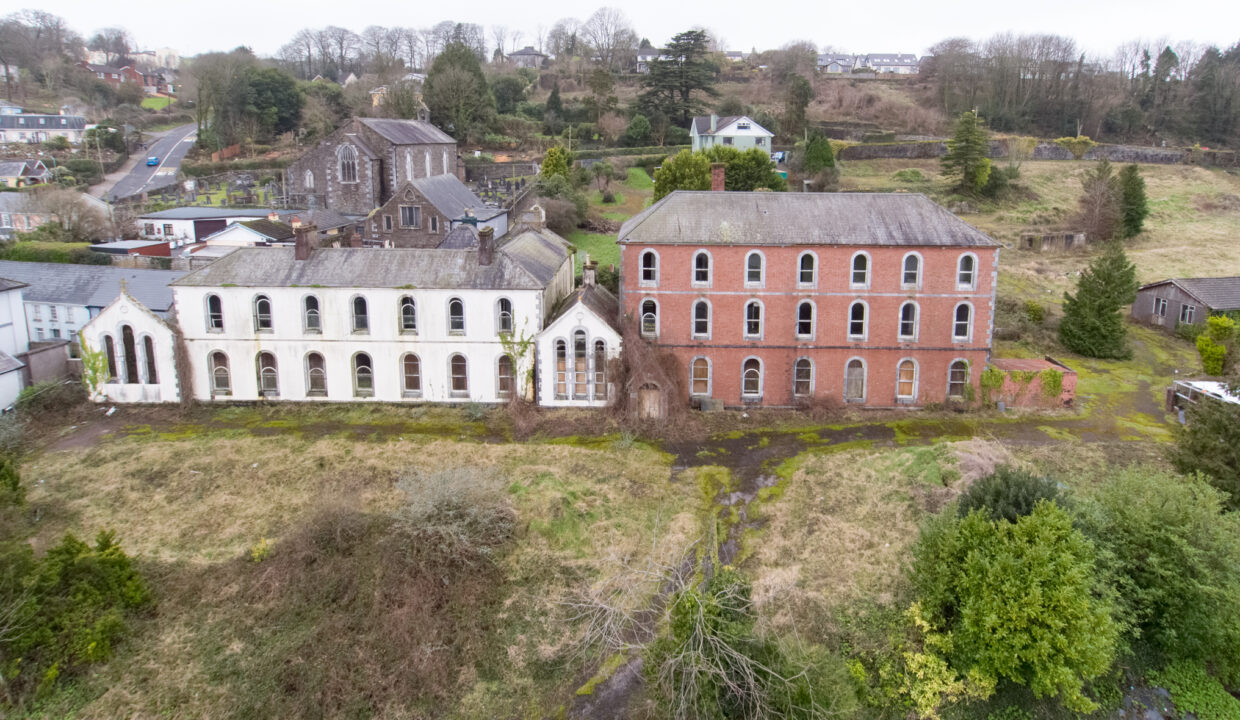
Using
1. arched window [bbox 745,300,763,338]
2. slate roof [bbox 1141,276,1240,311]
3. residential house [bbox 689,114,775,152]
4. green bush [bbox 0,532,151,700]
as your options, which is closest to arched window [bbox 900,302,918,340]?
arched window [bbox 745,300,763,338]

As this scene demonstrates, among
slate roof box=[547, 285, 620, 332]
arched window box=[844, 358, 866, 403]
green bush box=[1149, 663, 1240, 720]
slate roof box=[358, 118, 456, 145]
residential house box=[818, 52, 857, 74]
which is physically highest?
residential house box=[818, 52, 857, 74]

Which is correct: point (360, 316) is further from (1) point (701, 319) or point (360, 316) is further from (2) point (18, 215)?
(2) point (18, 215)

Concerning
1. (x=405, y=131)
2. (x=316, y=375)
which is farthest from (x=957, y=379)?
(x=405, y=131)

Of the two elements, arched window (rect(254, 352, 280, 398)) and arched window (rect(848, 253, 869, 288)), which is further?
arched window (rect(254, 352, 280, 398))

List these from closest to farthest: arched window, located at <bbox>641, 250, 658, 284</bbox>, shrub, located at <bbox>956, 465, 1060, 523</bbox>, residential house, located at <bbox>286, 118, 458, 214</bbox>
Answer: shrub, located at <bbox>956, 465, 1060, 523</bbox>
arched window, located at <bbox>641, 250, 658, 284</bbox>
residential house, located at <bbox>286, 118, 458, 214</bbox>

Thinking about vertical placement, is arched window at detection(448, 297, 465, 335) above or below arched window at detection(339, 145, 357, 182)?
below

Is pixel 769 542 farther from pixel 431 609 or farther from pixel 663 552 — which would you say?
pixel 431 609

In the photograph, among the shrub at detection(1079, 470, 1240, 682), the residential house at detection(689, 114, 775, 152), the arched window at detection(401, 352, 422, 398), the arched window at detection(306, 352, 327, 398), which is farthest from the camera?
the residential house at detection(689, 114, 775, 152)

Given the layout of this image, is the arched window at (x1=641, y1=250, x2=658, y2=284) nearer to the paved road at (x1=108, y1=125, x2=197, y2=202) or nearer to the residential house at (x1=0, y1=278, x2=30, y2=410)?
the residential house at (x1=0, y1=278, x2=30, y2=410)
